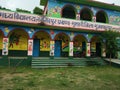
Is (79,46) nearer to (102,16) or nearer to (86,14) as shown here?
(86,14)

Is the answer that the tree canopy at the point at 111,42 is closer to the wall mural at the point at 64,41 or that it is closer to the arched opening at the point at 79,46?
the arched opening at the point at 79,46

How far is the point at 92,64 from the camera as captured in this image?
17.2m

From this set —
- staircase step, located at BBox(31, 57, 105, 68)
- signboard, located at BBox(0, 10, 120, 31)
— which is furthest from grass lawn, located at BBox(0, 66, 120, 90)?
signboard, located at BBox(0, 10, 120, 31)

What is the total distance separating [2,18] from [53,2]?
6.25 metres

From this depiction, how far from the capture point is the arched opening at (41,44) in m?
18.5

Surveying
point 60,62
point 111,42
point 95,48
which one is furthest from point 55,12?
point 95,48

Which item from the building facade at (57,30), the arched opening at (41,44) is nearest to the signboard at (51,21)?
the building facade at (57,30)

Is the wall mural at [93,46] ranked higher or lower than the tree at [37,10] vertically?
lower

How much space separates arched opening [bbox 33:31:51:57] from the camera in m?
18.5

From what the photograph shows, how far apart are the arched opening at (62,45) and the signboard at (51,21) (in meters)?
2.01

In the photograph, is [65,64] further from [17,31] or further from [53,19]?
[17,31]

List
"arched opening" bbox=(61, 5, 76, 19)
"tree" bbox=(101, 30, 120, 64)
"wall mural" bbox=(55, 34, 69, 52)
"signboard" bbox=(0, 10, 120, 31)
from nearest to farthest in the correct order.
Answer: "signboard" bbox=(0, 10, 120, 31), "tree" bbox=(101, 30, 120, 64), "wall mural" bbox=(55, 34, 69, 52), "arched opening" bbox=(61, 5, 76, 19)

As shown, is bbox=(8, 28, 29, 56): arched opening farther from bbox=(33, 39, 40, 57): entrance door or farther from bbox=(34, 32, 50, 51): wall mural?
bbox=(34, 32, 50, 51): wall mural

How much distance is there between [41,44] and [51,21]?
3238mm
